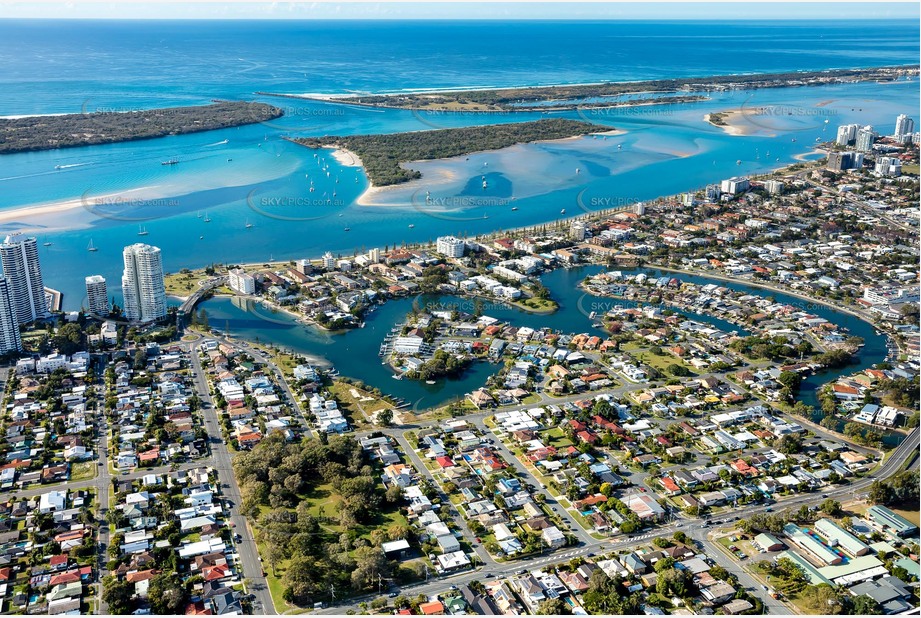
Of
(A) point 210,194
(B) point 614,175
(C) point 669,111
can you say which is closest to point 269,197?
(A) point 210,194

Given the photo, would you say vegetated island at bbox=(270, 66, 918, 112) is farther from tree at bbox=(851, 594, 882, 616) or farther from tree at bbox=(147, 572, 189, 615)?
tree at bbox=(147, 572, 189, 615)

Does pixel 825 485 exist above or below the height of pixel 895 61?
below

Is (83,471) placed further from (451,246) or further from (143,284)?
(451,246)

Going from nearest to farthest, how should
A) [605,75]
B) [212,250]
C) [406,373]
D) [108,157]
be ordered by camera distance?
[406,373], [212,250], [108,157], [605,75]

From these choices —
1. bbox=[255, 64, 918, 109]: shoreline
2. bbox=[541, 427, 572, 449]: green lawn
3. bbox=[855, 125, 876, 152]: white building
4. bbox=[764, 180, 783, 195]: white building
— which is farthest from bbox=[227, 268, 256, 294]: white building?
bbox=[255, 64, 918, 109]: shoreline

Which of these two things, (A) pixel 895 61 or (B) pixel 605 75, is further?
(A) pixel 895 61

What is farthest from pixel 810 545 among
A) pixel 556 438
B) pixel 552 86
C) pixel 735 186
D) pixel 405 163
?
pixel 552 86

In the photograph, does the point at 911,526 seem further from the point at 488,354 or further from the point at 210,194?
the point at 210,194
